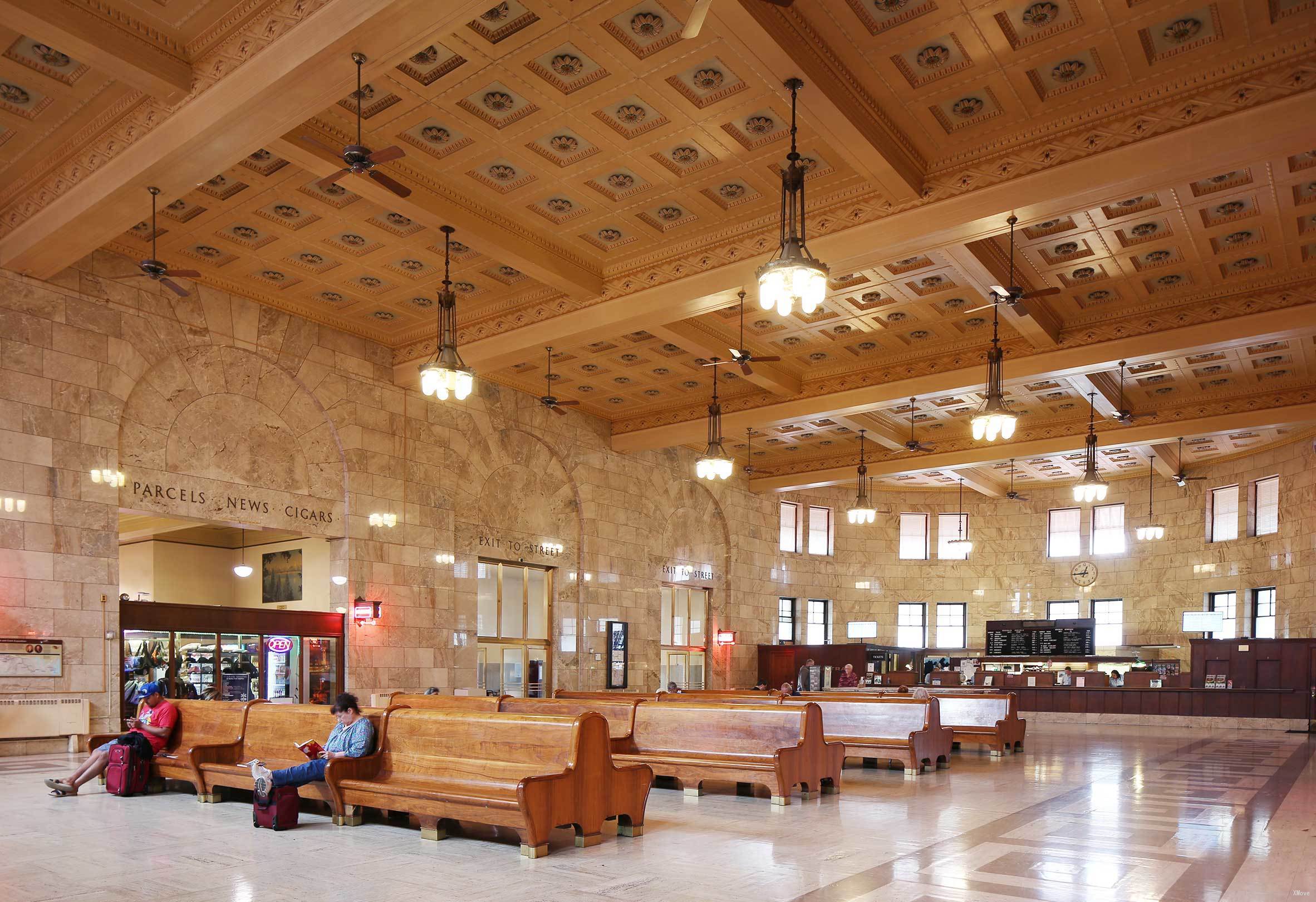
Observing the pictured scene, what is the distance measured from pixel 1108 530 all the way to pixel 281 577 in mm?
22480

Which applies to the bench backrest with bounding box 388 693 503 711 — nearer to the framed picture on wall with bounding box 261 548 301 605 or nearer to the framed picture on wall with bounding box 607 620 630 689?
the framed picture on wall with bounding box 261 548 301 605

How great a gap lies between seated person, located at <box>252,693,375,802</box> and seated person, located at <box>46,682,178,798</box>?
2061 mm

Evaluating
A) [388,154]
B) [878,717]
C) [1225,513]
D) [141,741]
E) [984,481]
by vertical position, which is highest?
[388,154]

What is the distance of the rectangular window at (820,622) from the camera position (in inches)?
1142

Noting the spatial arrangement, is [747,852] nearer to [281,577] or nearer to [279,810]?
[279,810]

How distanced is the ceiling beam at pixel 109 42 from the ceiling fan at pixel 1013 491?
20.0 m

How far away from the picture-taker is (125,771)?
8453 mm

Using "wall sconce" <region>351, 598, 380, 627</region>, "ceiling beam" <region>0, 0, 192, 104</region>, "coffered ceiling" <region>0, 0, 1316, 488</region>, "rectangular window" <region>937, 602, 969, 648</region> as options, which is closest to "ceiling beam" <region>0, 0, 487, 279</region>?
"coffered ceiling" <region>0, 0, 1316, 488</region>

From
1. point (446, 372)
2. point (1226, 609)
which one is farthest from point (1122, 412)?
point (446, 372)

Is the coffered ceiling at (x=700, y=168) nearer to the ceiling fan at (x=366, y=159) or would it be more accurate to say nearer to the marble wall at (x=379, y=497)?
the ceiling fan at (x=366, y=159)

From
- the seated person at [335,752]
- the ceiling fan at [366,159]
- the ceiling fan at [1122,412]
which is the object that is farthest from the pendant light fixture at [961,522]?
the seated person at [335,752]

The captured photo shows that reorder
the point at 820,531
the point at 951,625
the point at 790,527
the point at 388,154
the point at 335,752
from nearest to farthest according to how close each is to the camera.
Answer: the point at 335,752
the point at 388,154
the point at 790,527
the point at 820,531
the point at 951,625

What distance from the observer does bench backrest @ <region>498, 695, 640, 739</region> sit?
31.4 feet

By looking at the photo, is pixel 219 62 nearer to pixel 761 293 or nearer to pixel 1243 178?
pixel 761 293
